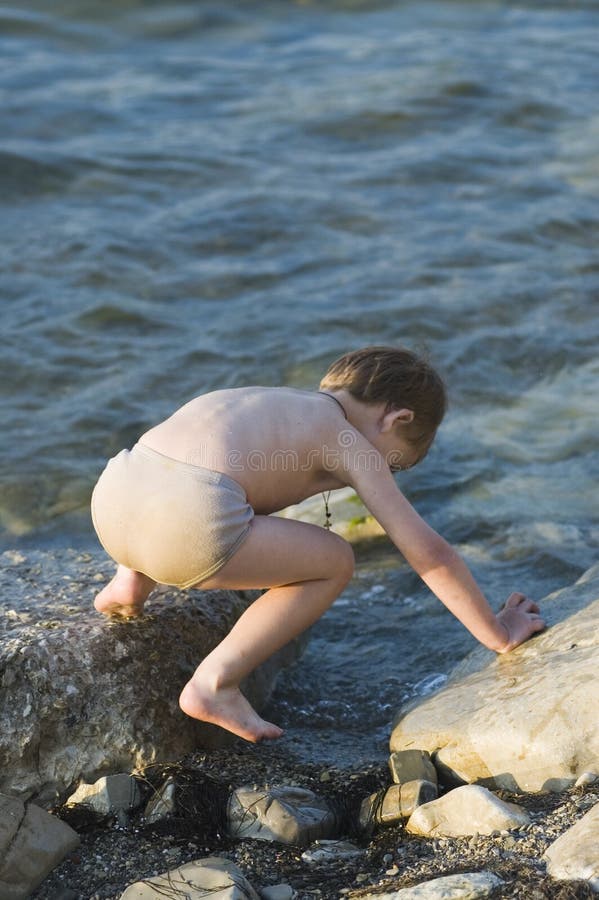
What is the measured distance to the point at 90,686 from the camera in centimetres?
330

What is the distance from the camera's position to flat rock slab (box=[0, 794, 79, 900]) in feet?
9.01

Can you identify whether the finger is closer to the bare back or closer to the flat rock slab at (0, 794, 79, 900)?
the bare back

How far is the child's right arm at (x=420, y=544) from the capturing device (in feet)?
11.2

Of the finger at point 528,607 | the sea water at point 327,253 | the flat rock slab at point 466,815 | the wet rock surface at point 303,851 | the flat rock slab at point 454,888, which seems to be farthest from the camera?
the sea water at point 327,253

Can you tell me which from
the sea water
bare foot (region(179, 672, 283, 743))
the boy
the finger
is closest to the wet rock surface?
bare foot (region(179, 672, 283, 743))

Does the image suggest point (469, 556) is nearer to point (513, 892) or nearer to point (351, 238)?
point (513, 892)

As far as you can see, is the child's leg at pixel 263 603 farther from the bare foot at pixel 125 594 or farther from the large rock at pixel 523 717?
the large rock at pixel 523 717

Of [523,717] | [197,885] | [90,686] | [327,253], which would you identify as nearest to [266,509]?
[90,686]

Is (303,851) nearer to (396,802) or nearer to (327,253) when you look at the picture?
(396,802)

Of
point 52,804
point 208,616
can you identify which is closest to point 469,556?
point 208,616

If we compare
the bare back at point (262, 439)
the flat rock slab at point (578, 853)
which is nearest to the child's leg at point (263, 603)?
the bare back at point (262, 439)

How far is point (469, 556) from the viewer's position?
494cm

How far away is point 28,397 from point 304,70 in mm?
6243

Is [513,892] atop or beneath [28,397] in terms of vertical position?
atop
